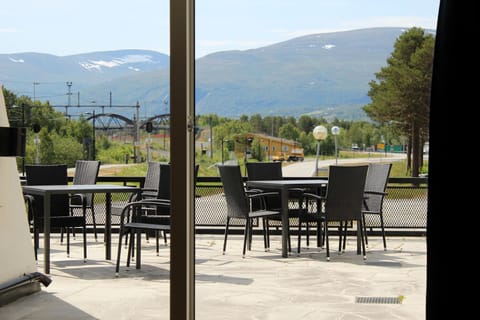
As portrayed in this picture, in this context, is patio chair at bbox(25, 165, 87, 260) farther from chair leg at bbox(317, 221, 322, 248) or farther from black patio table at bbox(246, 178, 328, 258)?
chair leg at bbox(317, 221, 322, 248)

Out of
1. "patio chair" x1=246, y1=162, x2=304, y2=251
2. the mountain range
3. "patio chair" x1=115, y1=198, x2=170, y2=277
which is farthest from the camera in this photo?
the mountain range

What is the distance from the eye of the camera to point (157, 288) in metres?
4.72

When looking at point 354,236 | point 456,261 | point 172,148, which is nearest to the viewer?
point 456,261

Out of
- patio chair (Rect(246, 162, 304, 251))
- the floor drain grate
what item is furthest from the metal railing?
the floor drain grate

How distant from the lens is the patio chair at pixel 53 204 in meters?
5.64

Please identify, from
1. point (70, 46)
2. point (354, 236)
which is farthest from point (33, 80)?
point (354, 236)

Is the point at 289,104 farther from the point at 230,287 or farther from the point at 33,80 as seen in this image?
the point at 230,287

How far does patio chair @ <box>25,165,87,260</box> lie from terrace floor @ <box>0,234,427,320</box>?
1.04 feet

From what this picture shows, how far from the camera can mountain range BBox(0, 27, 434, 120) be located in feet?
44.3

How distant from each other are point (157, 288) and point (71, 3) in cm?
1384

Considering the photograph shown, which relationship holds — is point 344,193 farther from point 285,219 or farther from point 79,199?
point 79,199

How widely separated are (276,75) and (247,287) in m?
9.97

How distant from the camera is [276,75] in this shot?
14.5 m

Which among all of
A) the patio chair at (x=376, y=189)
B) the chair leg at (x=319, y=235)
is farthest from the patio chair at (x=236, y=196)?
the patio chair at (x=376, y=189)
